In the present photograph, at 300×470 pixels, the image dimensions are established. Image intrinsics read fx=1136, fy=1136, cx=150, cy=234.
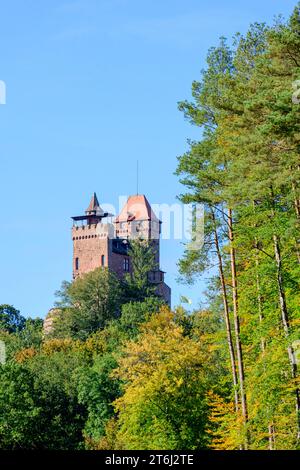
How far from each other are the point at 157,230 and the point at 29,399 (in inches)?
3207

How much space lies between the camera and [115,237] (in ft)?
477

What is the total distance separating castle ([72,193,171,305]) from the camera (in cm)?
13775

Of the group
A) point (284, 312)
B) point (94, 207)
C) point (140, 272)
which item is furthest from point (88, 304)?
point (284, 312)

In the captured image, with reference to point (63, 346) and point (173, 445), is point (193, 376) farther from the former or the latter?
point (63, 346)

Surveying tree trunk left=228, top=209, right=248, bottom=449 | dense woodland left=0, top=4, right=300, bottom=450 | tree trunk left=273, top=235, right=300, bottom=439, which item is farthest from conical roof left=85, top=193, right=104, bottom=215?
tree trunk left=273, top=235, right=300, bottom=439

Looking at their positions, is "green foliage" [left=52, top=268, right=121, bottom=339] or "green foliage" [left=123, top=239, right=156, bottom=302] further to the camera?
"green foliage" [left=123, top=239, right=156, bottom=302]

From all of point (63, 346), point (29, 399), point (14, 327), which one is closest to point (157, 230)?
point (14, 327)

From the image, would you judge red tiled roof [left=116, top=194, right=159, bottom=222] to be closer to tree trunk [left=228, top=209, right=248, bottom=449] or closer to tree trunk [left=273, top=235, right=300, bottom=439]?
tree trunk [left=228, top=209, right=248, bottom=449]

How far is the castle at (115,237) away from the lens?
13775 cm

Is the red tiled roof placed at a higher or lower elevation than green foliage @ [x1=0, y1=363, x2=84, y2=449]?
higher

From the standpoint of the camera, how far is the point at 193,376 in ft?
173

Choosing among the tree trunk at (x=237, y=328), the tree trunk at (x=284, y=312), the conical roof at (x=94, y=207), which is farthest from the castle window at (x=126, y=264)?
the tree trunk at (x=284, y=312)

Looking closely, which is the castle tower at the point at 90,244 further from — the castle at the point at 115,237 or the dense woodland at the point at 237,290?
the dense woodland at the point at 237,290

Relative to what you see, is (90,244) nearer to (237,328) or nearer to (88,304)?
(88,304)
